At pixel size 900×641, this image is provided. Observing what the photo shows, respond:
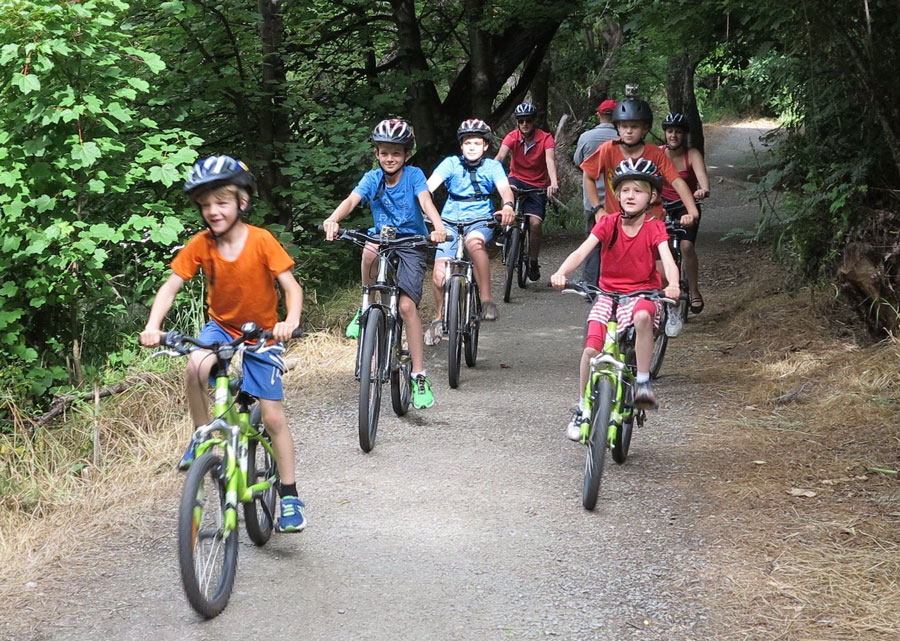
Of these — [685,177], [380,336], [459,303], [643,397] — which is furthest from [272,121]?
[643,397]

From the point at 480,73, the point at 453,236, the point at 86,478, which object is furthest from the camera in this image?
the point at 480,73

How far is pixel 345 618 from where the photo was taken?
14.8ft

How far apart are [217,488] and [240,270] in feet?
3.50

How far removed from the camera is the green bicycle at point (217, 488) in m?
4.20

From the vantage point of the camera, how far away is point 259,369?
4.93 meters

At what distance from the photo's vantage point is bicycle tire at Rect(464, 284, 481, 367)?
9086mm

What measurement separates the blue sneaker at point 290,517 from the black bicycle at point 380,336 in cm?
146

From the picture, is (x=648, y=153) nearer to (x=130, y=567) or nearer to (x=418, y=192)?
(x=418, y=192)

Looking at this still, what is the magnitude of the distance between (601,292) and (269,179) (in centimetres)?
617

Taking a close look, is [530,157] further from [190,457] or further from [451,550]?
[190,457]

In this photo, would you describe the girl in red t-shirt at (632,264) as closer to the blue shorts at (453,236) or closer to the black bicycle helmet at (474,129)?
the blue shorts at (453,236)

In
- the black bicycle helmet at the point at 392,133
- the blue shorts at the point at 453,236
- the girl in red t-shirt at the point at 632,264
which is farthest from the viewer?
the blue shorts at the point at 453,236

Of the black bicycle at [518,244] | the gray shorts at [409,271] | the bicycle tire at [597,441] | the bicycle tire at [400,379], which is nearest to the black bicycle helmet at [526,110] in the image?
the black bicycle at [518,244]

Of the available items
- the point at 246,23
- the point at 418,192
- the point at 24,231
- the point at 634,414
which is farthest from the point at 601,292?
the point at 246,23
